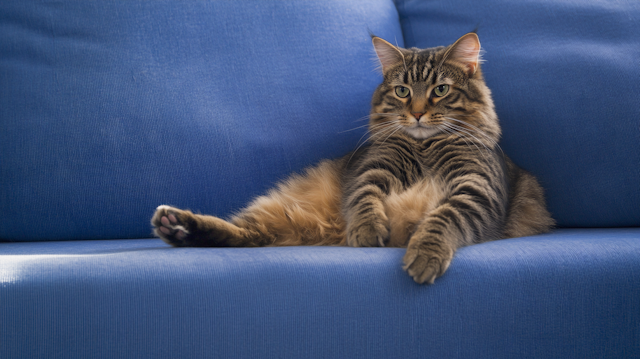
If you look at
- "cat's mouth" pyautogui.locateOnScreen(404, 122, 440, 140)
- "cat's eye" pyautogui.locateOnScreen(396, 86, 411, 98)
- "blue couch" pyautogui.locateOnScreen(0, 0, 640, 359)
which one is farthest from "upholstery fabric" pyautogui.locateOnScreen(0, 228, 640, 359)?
"cat's eye" pyautogui.locateOnScreen(396, 86, 411, 98)

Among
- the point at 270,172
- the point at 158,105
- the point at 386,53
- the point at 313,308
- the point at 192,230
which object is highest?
the point at 386,53

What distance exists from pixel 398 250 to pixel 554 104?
0.89m

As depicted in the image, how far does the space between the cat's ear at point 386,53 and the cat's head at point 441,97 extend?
11 millimetres

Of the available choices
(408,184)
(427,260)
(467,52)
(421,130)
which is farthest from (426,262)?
(467,52)

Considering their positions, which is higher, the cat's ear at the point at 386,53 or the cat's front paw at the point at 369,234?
the cat's ear at the point at 386,53

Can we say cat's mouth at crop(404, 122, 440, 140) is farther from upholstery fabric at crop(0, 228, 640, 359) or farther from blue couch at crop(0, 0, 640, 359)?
upholstery fabric at crop(0, 228, 640, 359)

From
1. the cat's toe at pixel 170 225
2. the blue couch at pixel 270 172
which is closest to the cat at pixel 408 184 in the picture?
the cat's toe at pixel 170 225

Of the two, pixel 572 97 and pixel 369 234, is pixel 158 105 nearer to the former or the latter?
pixel 369 234

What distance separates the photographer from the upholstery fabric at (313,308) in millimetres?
864

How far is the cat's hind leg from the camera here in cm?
121

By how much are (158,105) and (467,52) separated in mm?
1071

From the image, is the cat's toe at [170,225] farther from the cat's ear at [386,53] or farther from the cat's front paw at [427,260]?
the cat's ear at [386,53]

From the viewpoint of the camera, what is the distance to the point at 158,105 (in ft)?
4.97

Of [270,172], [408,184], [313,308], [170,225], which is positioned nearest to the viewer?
[313,308]
